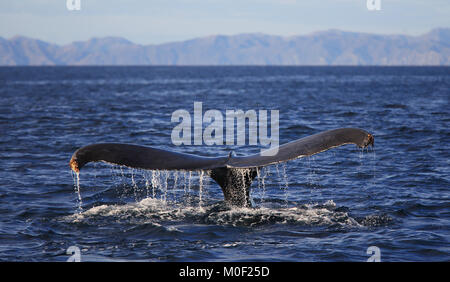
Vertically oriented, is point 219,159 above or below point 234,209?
above

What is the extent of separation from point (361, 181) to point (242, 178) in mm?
5062

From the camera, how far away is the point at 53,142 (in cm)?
1814

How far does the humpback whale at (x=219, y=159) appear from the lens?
→ 6555mm

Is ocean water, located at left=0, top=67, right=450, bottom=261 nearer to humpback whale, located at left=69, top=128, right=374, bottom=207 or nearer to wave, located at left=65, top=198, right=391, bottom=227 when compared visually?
wave, located at left=65, top=198, right=391, bottom=227

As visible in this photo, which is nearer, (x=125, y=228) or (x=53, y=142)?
(x=125, y=228)
